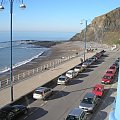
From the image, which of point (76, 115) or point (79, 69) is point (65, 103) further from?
point (79, 69)

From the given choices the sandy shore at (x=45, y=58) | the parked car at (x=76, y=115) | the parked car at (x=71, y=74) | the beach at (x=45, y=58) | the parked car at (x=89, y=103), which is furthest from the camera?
the sandy shore at (x=45, y=58)

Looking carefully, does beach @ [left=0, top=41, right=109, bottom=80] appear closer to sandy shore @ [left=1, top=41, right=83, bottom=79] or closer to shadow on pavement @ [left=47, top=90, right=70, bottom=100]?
sandy shore @ [left=1, top=41, right=83, bottom=79]

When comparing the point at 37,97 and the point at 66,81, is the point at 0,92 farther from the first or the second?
the point at 66,81

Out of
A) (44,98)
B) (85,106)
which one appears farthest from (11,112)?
(44,98)

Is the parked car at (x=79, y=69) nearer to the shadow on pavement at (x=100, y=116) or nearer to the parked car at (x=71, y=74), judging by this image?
the parked car at (x=71, y=74)

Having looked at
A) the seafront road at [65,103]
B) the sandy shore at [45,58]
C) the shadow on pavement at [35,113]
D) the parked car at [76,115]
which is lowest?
the sandy shore at [45,58]

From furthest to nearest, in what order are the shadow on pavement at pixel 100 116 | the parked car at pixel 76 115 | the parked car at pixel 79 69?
the parked car at pixel 79 69 < the shadow on pavement at pixel 100 116 < the parked car at pixel 76 115

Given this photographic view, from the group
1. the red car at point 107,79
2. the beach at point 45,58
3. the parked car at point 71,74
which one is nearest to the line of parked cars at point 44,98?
the red car at point 107,79

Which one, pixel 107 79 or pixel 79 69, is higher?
pixel 79 69

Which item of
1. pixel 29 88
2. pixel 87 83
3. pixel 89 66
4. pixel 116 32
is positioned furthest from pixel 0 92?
pixel 116 32

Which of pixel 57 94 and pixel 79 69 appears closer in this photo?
pixel 57 94

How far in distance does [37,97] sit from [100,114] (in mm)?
6188

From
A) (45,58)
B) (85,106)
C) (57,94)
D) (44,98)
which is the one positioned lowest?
(45,58)

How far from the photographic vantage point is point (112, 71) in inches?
1446
